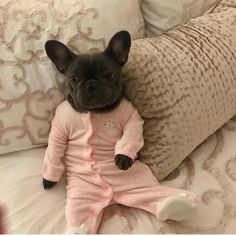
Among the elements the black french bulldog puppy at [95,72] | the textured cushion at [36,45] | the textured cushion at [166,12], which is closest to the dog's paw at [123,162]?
the black french bulldog puppy at [95,72]

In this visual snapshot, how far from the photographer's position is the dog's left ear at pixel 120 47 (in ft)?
3.00

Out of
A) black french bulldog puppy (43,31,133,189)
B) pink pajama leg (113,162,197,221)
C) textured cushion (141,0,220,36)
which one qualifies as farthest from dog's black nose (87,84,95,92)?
textured cushion (141,0,220,36)

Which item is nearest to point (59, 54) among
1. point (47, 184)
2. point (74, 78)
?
point (74, 78)

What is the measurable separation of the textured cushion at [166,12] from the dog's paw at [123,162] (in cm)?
40

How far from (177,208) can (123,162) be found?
0.16 metres

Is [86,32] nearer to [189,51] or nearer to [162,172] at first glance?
[189,51]

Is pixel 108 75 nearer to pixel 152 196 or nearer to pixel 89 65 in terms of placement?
pixel 89 65

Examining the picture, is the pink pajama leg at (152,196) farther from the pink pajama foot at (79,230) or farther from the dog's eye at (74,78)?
the dog's eye at (74,78)

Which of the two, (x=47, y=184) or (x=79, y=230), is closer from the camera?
(x=79, y=230)

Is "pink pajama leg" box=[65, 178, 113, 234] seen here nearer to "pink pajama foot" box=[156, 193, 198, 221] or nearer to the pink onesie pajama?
the pink onesie pajama

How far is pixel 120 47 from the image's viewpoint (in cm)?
93

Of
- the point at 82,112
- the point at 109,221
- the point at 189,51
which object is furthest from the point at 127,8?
the point at 109,221

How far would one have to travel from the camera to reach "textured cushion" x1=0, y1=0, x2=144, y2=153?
0.99 meters

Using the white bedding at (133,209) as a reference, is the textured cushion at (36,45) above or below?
above
